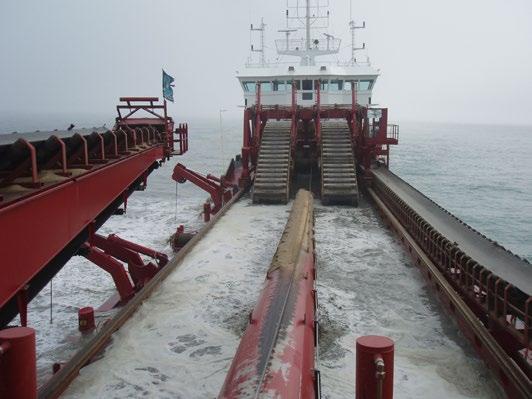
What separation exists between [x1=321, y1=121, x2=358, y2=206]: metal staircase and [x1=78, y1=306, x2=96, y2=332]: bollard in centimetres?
913

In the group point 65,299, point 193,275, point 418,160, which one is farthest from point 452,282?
point 418,160

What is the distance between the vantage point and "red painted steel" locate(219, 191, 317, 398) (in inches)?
Answer: 155

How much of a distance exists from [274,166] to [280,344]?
1391 cm

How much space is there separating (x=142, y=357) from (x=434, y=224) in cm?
672

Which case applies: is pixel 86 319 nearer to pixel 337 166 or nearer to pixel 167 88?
pixel 167 88

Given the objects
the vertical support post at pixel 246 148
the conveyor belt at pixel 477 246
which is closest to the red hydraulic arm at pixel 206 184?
the vertical support post at pixel 246 148

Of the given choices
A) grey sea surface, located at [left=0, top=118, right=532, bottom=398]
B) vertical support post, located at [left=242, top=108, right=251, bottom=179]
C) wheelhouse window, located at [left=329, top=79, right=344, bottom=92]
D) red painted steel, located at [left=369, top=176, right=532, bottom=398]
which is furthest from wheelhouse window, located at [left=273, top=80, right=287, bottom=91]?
red painted steel, located at [left=369, top=176, right=532, bottom=398]

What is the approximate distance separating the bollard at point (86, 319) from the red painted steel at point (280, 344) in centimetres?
482

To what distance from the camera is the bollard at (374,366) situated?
4082mm

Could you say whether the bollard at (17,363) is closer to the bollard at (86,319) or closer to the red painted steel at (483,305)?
the red painted steel at (483,305)

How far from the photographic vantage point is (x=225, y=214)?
613 inches

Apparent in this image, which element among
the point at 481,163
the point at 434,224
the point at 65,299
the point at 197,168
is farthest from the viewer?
the point at 481,163

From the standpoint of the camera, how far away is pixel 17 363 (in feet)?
14.4

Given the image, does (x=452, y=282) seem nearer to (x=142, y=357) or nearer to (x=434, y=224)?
(x=434, y=224)
